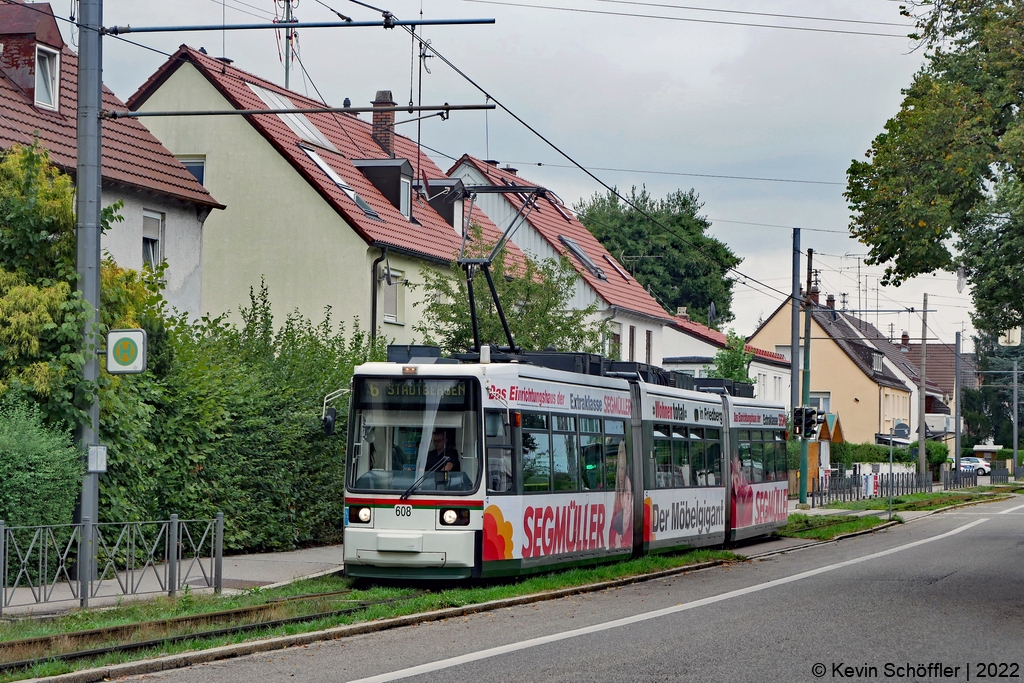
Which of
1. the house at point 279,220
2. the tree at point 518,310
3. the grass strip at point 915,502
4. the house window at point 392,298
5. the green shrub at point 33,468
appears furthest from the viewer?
the grass strip at point 915,502

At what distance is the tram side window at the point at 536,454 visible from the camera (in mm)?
17266

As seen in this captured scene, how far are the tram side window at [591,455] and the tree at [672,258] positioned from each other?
55918mm

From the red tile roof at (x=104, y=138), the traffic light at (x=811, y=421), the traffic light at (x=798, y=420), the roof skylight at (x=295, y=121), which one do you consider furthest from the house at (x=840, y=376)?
the red tile roof at (x=104, y=138)

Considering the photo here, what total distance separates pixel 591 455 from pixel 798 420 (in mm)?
20137

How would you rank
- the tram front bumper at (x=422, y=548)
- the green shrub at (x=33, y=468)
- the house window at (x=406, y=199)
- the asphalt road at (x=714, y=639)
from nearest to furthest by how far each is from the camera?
1. the asphalt road at (x=714, y=639)
2. the green shrub at (x=33, y=468)
3. the tram front bumper at (x=422, y=548)
4. the house window at (x=406, y=199)

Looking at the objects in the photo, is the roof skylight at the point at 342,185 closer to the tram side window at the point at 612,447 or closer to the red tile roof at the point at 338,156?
the red tile roof at the point at 338,156

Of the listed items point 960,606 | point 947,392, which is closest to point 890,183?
point 960,606

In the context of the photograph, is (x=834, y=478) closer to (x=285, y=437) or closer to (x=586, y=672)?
(x=285, y=437)

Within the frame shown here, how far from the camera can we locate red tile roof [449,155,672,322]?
47.3m

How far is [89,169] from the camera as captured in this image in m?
14.9

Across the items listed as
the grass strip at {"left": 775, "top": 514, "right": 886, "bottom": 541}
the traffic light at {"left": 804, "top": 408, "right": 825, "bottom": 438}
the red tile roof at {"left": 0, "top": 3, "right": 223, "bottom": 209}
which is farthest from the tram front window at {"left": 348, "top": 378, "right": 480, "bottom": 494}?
the traffic light at {"left": 804, "top": 408, "right": 825, "bottom": 438}

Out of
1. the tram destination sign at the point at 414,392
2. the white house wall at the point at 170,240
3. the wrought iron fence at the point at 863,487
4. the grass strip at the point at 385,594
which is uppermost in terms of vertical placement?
the white house wall at the point at 170,240

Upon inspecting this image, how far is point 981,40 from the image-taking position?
57.9 ft

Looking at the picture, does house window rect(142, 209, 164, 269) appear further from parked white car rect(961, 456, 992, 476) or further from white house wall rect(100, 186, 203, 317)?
parked white car rect(961, 456, 992, 476)
